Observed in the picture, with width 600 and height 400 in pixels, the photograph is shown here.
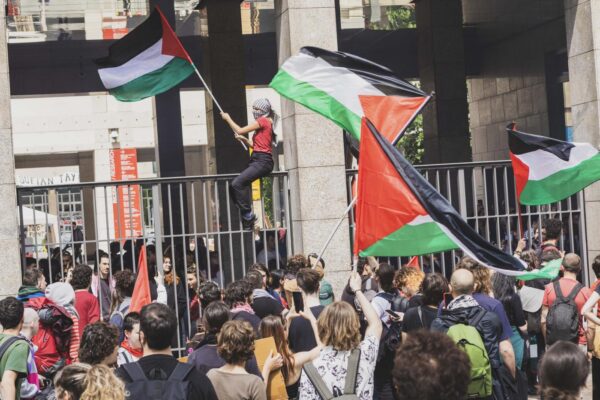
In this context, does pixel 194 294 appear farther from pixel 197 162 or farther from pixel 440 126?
pixel 197 162

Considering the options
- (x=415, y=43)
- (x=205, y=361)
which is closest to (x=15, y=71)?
(x=415, y=43)

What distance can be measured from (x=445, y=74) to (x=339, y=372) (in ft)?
58.0

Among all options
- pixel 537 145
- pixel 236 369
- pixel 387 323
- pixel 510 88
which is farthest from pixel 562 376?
pixel 510 88

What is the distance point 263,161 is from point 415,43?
43.7ft

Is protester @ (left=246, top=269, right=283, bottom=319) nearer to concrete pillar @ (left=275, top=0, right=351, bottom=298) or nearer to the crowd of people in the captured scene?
the crowd of people

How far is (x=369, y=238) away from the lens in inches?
341

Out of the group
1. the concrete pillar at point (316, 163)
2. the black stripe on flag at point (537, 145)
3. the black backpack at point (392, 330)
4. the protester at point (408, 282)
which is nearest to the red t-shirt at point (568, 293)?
the protester at point (408, 282)

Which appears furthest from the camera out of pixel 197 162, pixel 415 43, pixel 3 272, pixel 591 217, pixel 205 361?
pixel 197 162

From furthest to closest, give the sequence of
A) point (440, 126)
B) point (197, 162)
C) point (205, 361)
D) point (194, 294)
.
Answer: point (197, 162), point (440, 126), point (194, 294), point (205, 361)

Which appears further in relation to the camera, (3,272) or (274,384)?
(3,272)

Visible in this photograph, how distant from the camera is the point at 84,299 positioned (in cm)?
1045

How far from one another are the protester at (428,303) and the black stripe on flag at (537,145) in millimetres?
4162

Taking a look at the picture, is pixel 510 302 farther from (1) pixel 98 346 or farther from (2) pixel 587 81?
(2) pixel 587 81

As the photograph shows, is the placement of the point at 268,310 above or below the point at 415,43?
below
